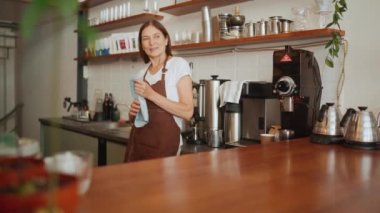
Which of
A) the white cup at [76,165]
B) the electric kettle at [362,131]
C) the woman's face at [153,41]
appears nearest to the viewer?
the white cup at [76,165]

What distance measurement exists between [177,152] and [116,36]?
185cm

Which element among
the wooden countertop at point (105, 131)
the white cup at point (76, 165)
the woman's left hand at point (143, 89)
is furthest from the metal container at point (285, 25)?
the white cup at point (76, 165)

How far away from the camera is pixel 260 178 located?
3.18 feet

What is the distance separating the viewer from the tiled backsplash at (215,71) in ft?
6.67

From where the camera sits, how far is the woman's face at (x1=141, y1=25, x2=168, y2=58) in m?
1.88

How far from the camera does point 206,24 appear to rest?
8.25 feet

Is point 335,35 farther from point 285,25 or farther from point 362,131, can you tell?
point 362,131

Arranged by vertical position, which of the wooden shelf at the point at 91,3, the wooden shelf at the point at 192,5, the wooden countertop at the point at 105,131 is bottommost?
the wooden countertop at the point at 105,131

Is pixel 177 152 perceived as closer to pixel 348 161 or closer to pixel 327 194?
pixel 348 161

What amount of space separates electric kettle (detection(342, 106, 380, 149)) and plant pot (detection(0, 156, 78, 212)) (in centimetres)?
140

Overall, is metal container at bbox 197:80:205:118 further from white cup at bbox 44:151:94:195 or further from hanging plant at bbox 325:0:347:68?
white cup at bbox 44:151:94:195

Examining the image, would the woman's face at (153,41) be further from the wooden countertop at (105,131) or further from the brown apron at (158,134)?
the wooden countertop at (105,131)

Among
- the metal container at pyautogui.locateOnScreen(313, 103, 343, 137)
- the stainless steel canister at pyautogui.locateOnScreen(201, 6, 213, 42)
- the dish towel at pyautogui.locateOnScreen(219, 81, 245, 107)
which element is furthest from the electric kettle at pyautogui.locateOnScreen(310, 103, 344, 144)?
the stainless steel canister at pyautogui.locateOnScreen(201, 6, 213, 42)

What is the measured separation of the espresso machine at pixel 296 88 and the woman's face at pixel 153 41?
0.61m
